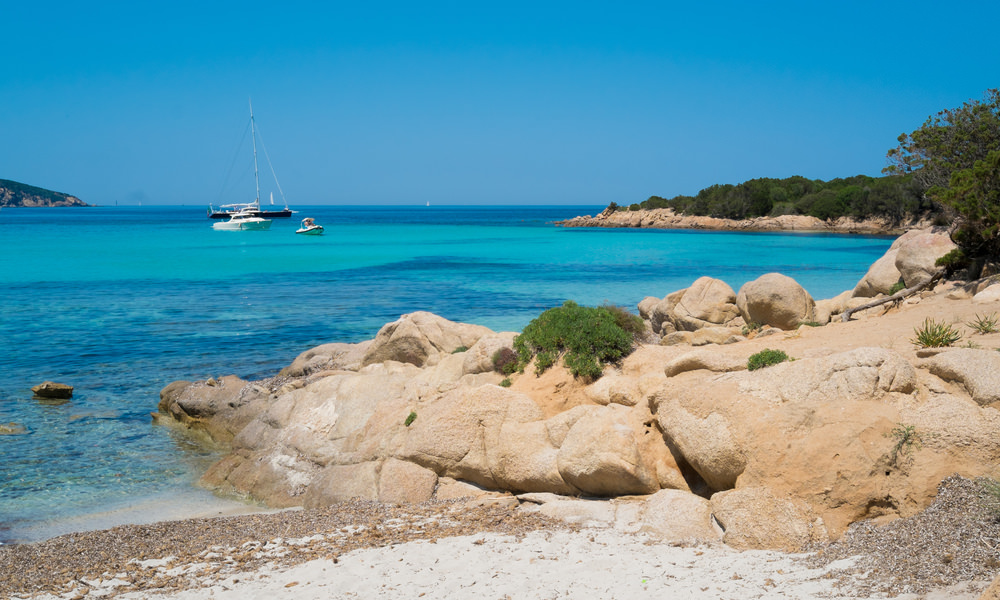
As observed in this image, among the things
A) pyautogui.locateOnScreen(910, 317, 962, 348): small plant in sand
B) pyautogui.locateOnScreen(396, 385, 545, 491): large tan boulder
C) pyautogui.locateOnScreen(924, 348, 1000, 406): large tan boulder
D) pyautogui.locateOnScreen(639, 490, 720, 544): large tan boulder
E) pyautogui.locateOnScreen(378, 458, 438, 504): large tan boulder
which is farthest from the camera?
pyautogui.locateOnScreen(396, 385, 545, 491): large tan boulder

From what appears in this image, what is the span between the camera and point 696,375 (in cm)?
1217

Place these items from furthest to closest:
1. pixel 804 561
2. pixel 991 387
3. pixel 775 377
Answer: pixel 775 377 → pixel 991 387 → pixel 804 561

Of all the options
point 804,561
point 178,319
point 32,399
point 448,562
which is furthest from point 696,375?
point 178,319

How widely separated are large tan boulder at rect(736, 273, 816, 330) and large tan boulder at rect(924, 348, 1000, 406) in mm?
10448

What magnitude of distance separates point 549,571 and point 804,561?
10.1 ft

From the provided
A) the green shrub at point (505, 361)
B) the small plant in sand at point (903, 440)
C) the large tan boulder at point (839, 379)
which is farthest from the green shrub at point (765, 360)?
the green shrub at point (505, 361)

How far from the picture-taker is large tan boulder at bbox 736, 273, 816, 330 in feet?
70.7

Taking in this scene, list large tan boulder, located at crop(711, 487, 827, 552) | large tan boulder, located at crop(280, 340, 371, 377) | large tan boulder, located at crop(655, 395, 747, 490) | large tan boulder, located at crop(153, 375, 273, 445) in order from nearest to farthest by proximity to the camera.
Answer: large tan boulder, located at crop(711, 487, 827, 552)
large tan boulder, located at crop(655, 395, 747, 490)
large tan boulder, located at crop(153, 375, 273, 445)
large tan boulder, located at crop(280, 340, 371, 377)

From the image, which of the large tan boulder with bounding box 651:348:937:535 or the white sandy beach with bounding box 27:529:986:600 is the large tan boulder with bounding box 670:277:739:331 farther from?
the white sandy beach with bounding box 27:529:986:600

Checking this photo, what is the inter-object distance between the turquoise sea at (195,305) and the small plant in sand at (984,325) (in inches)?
621

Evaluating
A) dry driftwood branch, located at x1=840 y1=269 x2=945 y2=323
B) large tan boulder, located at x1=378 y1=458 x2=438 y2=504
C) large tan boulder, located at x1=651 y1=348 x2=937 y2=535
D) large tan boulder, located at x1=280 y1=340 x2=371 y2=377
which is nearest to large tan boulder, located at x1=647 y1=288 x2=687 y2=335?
dry driftwood branch, located at x1=840 y1=269 x2=945 y2=323

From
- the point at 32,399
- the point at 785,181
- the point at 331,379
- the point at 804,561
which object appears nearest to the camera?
the point at 804,561

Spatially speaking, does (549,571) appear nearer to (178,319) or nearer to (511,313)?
(511,313)

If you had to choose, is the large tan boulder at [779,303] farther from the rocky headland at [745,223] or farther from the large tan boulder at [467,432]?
the rocky headland at [745,223]
